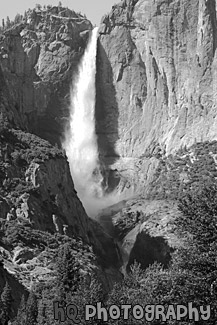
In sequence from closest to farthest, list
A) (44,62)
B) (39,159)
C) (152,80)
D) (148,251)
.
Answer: (39,159) < (148,251) < (44,62) < (152,80)

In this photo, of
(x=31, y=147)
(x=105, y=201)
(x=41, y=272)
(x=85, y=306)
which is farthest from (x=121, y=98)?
(x=85, y=306)

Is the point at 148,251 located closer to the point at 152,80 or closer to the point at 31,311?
the point at 152,80

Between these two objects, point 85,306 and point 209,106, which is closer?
point 85,306

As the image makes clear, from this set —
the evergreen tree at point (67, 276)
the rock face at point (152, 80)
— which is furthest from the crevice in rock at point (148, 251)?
the evergreen tree at point (67, 276)

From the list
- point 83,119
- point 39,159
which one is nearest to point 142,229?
point 39,159

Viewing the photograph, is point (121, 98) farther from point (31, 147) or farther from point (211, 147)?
point (31, 147)
